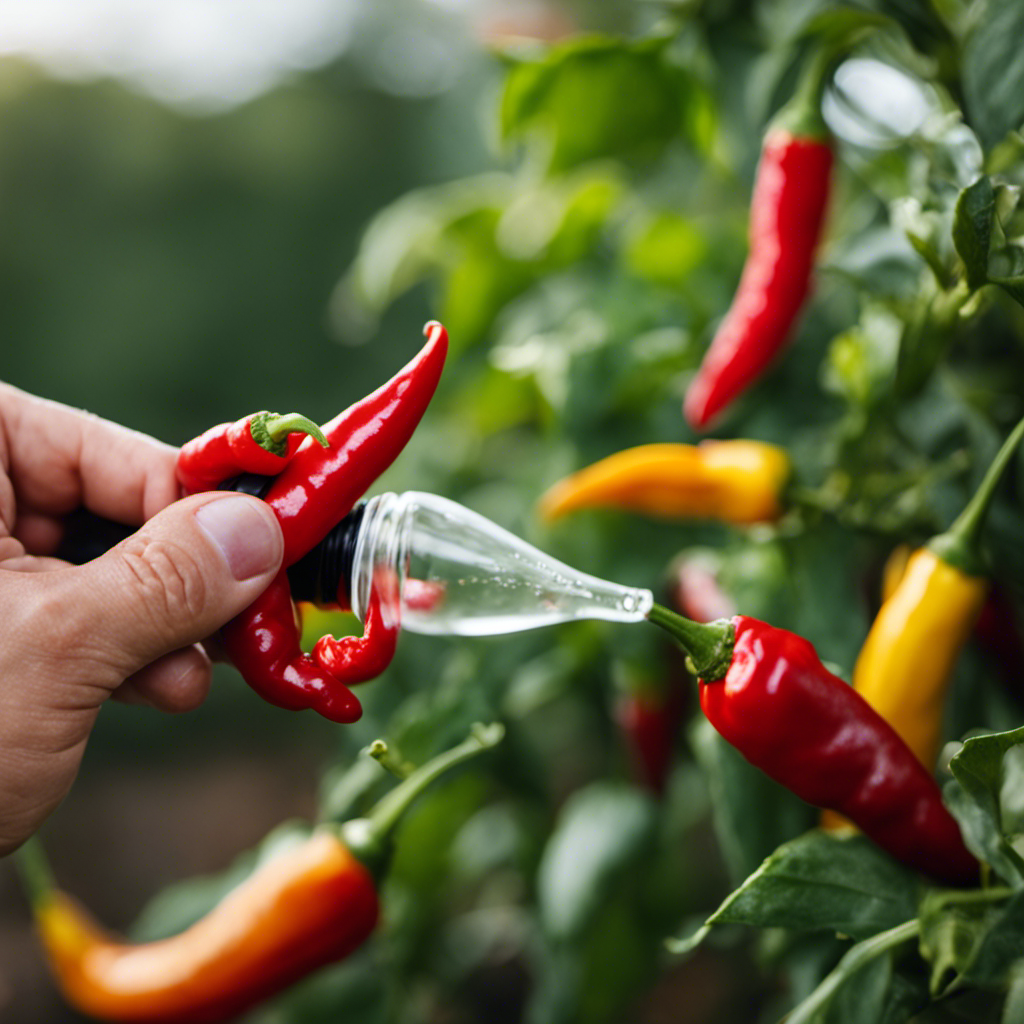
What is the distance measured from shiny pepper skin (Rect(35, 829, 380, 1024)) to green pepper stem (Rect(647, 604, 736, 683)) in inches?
13.5

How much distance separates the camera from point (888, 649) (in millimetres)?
534

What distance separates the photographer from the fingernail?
1.36ft

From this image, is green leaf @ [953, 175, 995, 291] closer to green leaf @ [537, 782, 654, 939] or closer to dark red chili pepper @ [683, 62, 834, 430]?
dark red chili pepper @ [683, 62, 834, 430]

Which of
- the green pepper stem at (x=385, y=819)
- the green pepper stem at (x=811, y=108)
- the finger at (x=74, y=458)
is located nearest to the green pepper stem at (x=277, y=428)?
the finger at (x=74, y=458)

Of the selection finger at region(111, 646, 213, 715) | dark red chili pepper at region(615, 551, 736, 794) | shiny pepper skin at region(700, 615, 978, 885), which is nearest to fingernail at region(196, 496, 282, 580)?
finger at region(111, 646, 213, 715)

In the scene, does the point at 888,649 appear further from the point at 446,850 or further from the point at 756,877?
the point at 446,850

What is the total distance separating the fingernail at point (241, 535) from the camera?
0.42 meters

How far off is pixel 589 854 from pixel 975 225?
60cm

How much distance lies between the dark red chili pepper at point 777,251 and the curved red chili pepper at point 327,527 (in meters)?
0.33

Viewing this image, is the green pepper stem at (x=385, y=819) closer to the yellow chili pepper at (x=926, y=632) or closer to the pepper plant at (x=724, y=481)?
the pepper plant at (x=724, y=481)

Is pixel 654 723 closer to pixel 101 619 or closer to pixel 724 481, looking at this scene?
pixel 724 481

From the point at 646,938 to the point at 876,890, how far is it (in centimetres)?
42

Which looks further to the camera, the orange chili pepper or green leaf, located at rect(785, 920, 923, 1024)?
the orange chili pepper

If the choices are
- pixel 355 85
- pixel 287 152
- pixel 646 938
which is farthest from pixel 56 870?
pixel 355 85
